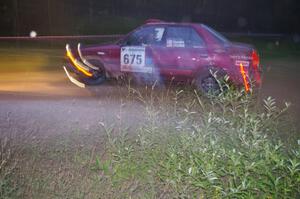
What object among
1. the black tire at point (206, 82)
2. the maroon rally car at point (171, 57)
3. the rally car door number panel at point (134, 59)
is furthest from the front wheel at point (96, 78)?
the black tire at point (206, 82)

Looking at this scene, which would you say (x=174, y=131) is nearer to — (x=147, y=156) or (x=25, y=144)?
(x=147, y=156)

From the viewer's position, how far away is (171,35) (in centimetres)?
1202

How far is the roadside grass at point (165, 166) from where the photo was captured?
4738mm

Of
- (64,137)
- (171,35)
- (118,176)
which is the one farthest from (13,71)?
(118,176)

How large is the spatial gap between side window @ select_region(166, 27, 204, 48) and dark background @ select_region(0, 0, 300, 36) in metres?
18.9

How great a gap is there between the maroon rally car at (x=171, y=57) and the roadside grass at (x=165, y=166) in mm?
4036

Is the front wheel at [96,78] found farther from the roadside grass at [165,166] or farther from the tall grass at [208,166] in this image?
the tall grass at [208,166]

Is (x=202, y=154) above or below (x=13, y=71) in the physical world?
above

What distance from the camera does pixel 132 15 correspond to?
33406 millimetres

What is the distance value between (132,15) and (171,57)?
21.9 metres

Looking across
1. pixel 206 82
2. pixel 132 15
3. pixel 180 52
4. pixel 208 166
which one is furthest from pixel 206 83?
pixel 132 15

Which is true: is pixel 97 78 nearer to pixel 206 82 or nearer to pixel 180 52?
pixel 180 52

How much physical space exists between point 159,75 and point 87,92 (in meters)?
1.58

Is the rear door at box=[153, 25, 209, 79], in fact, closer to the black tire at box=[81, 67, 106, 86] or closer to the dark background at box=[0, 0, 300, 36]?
the black tire at box=[81, 67, 106, 86]
